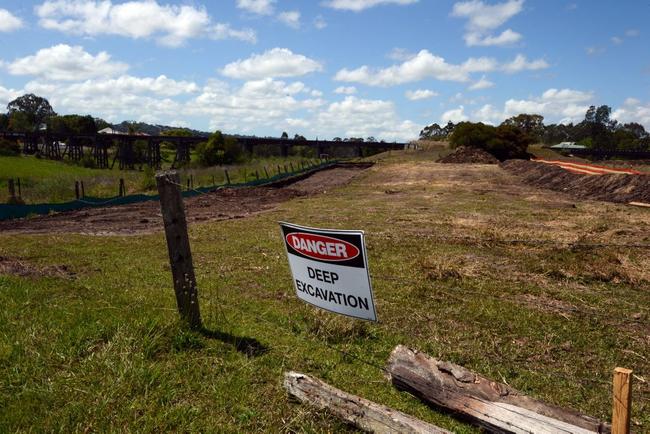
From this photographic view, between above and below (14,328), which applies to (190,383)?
below

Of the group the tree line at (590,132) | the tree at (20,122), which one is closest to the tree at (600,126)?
the tree line at (590,132)

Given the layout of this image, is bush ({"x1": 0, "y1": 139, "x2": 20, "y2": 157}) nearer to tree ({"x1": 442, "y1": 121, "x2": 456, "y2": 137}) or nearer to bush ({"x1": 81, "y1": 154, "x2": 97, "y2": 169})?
bush ({"x1": 81, "y1": 154, "x2": 97, "y2": 169})

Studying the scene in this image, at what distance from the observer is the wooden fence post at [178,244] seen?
17.3 feet

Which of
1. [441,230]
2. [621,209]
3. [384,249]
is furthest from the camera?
[621,209]

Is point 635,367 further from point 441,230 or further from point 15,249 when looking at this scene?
point 15,249

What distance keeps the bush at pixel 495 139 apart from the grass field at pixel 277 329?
60.7m

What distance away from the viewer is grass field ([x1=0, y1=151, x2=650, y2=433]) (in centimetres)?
428

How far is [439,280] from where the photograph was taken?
9430mm

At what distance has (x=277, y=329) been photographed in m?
6.42

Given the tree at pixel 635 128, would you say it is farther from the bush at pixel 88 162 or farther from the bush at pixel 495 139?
the bush at pixel 88 162

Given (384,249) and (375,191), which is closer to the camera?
(384,249)

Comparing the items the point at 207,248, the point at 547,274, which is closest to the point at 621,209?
the point at 547,274

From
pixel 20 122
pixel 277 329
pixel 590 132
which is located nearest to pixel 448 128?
pixel 590 132

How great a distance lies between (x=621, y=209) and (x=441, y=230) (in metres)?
9.57
